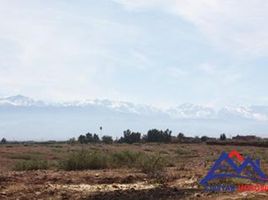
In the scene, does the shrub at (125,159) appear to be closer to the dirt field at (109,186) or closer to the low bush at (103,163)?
the low bush at (103,163)

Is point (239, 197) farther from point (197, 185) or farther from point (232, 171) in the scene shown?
point (232, 171)

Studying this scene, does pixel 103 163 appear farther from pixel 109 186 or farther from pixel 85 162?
pixel 109 186

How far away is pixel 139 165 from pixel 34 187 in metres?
7.94

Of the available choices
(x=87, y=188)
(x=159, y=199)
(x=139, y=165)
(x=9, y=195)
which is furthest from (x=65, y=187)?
(x=139, y=165)

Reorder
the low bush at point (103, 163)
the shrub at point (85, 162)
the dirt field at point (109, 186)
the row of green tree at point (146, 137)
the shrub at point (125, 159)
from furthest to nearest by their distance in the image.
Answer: the row of green tree at point (146, 137) → the shrub at point (125, 159) → the shrub at point (85, 162) → the low bush at point (103, 163) → the dirt field at point (109, 186)

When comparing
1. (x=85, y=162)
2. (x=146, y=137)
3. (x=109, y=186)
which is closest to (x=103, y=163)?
(x=85, y=162)

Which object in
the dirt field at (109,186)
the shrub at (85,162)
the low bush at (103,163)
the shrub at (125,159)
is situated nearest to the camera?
the dirt field at (109,186)

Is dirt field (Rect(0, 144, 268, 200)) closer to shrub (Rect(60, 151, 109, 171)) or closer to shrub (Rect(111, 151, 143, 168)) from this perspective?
shrub (Rect(60, 151, 109, 171))

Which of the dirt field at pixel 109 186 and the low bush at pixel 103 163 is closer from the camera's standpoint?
the dirt field at pixel 109 186

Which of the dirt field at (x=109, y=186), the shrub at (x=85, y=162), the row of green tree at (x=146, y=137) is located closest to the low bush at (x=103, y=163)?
the shrub at (x=85, y=162)

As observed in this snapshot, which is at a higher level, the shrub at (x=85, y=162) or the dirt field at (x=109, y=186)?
the shrub at (x=85, y=162)

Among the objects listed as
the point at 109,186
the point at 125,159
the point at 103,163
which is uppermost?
the point at 125,159

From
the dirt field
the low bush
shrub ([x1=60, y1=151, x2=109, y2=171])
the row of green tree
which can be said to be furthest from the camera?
the row of green tree

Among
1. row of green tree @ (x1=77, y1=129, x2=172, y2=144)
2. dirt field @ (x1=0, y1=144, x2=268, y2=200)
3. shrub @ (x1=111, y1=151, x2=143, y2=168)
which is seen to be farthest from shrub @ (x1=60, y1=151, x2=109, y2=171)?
row of green tree @ (x1=77, y1=129, x2=172, y2=144)
